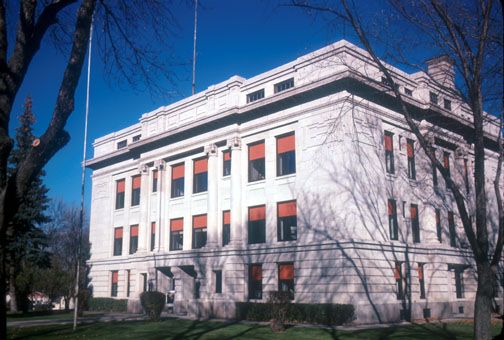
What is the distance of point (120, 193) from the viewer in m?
44.6

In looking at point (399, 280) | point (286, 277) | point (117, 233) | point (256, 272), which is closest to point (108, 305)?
point (117, 233)

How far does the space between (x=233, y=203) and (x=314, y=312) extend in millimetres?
9688

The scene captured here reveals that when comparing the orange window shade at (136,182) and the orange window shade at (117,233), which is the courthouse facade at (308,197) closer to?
the orange window shade at (136,182)

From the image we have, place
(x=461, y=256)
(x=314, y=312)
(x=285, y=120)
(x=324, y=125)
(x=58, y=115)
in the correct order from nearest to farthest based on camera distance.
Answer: (x=58, y=115)
(x=314, y=312)
(x=324, y=125)
(x=285, y=120)
(x=461, y=256)

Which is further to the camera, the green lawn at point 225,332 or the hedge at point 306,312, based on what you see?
the hedge at point 306,312

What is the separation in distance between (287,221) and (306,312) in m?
5.80

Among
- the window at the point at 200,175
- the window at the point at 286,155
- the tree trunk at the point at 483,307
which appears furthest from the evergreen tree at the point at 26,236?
the tree trunk at the point at 483,307

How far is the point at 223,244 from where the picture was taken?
109 feet

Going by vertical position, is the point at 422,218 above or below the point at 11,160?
below

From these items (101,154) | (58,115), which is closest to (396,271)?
(58,115)

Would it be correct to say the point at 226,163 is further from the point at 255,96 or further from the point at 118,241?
the point at 118,241

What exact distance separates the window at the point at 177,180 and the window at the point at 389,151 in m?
15.6

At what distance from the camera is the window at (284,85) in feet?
102

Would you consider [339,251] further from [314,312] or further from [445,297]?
[445,297]
